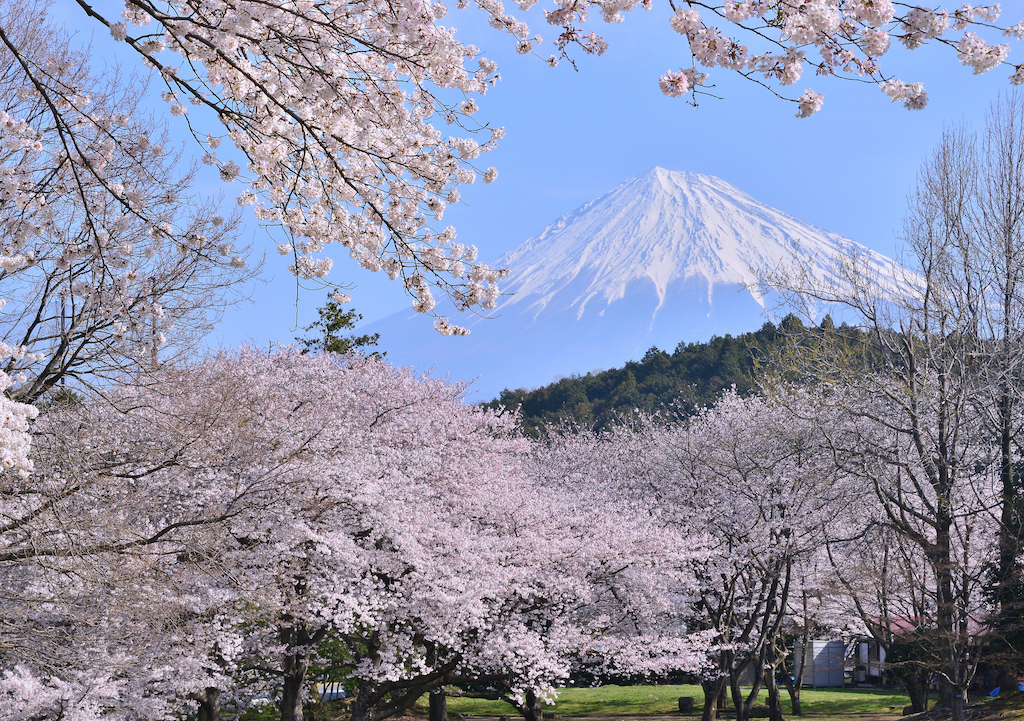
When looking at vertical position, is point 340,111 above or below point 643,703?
above

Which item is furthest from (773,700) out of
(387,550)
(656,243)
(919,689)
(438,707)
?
(656,243)

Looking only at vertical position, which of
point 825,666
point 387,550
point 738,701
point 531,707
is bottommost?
point 825,666

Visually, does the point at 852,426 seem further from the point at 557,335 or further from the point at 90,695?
the point at 557,335

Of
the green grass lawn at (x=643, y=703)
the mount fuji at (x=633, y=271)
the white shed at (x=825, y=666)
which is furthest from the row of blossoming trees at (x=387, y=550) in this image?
the mount fuji at (x=633, y=271)

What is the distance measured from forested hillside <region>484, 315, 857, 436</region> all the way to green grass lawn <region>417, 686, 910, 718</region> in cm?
2001

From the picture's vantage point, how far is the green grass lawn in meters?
23.7

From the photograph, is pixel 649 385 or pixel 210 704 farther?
pixel 649 385

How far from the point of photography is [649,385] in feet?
171

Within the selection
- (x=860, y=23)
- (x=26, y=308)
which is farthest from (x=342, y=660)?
(x=860, y=23)

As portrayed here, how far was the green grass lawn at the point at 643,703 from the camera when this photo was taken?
77.8ft

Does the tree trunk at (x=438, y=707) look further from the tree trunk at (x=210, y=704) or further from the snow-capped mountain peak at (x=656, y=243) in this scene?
the snow-capped mountain peak at (x=656, y=243)

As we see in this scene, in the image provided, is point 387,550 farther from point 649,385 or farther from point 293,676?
point 649,385

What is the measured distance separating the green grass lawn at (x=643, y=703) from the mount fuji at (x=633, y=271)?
383 ft

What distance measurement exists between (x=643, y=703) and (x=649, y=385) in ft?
95.3
